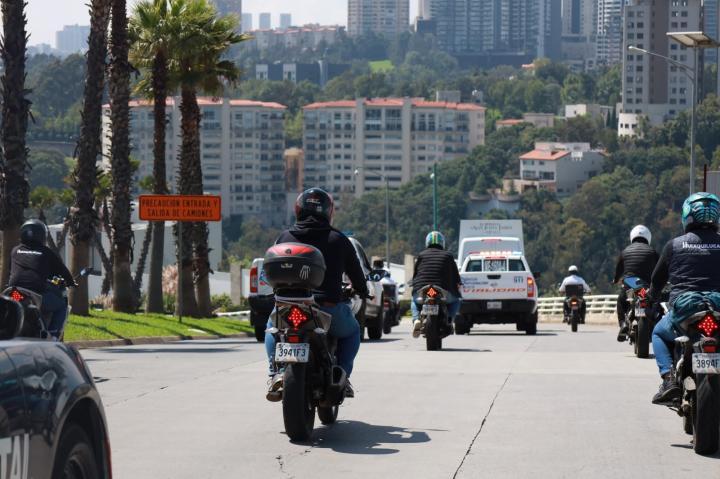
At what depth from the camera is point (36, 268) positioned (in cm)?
1609

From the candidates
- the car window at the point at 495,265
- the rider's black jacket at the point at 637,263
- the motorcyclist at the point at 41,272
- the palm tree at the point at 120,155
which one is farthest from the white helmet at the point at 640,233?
the palm tree at the point at 120,155

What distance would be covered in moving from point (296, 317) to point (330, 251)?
2.98ft

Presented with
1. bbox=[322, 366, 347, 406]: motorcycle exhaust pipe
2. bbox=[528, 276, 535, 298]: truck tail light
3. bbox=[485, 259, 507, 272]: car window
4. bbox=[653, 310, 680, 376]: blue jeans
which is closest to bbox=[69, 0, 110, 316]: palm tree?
bbox=[485, 259, 507, 272]: car window

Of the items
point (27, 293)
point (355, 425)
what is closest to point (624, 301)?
point (27, 293)

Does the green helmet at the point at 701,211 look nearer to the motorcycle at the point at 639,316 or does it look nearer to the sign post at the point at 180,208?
the motorcycle at the point at 639,316

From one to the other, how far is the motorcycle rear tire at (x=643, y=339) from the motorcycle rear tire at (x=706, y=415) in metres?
10.0

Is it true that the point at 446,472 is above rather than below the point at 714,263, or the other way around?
below

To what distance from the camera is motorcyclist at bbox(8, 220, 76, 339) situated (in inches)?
632

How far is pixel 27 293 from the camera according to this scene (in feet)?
52.3

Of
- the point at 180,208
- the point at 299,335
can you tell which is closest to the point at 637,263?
the point at 299,335

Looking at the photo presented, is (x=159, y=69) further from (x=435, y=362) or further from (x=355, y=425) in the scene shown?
(x=355, y=425)

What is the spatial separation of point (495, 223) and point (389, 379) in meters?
39.2

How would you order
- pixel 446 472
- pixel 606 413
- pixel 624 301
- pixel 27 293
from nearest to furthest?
1. pixel 446 472
2. pixel 606 413
3. pixel 27 293
4. pixel 624 301

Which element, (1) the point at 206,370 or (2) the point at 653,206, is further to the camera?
(2) the point at 653,206
